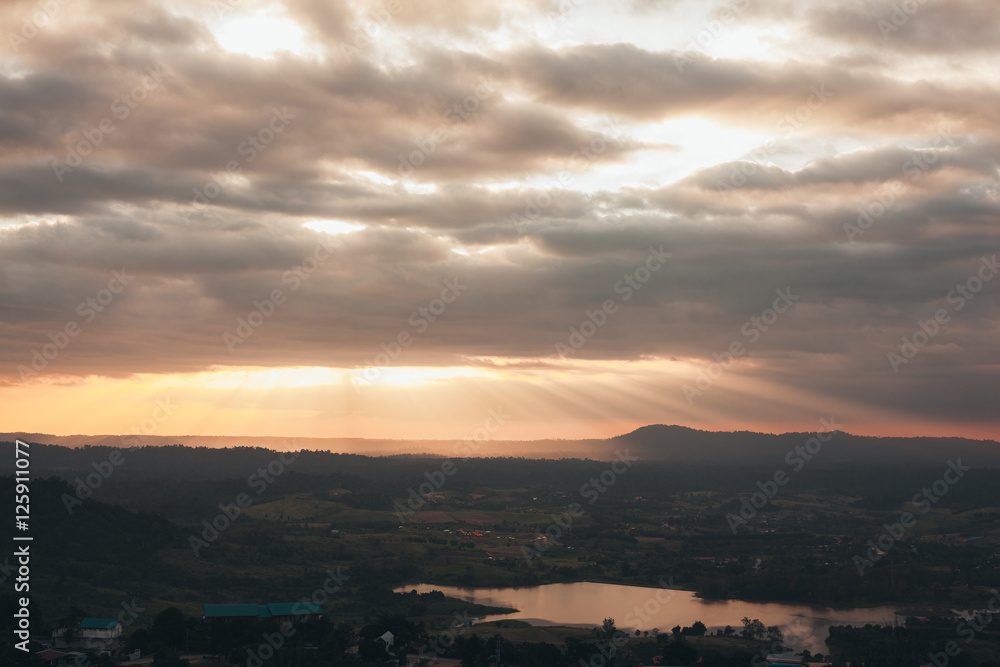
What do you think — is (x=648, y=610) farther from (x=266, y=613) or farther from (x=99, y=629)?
(x=99, y=629)

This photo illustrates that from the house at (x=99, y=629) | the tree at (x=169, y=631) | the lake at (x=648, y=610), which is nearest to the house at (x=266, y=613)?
the tree at (x=169, y=631)

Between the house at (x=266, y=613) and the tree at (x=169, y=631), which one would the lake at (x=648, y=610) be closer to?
the house at (x=266, y=613)

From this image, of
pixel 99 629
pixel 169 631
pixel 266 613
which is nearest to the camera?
pixel 169 631

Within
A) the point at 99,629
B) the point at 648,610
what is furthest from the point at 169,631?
the point at 648,610

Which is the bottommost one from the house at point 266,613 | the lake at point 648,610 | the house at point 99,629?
the lake at point 648,610

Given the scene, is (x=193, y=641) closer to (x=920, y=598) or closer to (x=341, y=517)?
(x=920, y=598)

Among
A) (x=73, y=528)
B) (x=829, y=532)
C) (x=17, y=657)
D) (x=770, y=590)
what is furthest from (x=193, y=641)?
(x=829, y=532)
